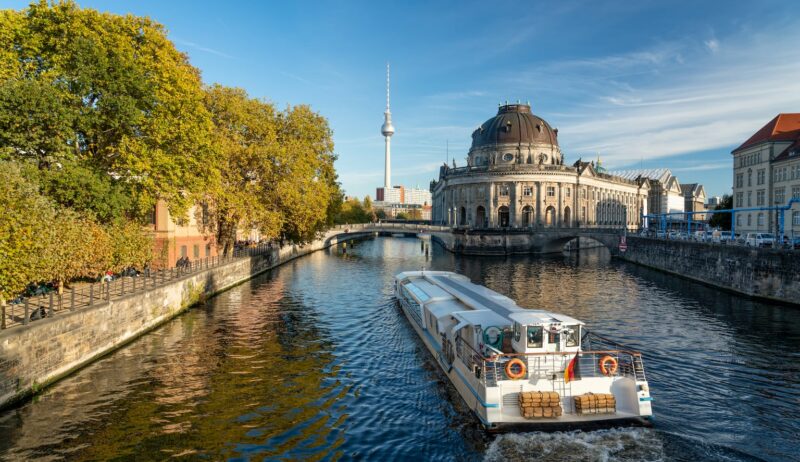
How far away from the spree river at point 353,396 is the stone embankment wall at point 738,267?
4015 mm

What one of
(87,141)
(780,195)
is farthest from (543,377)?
(780,195)

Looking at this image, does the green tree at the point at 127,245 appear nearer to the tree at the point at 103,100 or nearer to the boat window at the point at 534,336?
the tree at the point at 103,100

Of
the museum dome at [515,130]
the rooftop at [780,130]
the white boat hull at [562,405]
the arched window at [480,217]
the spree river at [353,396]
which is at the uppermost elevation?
the museum dome at [515,130]

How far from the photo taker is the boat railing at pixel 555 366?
723 inches

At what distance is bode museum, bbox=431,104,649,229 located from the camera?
115688 millimetres

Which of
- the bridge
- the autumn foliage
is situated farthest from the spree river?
the bridge

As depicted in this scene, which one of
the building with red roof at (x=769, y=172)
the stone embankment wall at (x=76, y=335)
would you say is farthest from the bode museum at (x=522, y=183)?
the stone embankment wall at (x=76, y=335)

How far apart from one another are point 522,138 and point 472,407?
115 metres

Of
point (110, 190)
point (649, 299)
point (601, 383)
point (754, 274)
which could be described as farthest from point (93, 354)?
point (754, 274)

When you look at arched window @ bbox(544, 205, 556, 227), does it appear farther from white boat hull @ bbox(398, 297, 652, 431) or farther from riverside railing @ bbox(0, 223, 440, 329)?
white boat hull @ bbox(398, 297, 652, 431)

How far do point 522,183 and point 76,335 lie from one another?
10325 cm

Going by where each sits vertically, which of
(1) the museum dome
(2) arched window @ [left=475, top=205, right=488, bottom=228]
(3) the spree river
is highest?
(1) the museum dome

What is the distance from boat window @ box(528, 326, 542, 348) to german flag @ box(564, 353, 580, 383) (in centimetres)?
133

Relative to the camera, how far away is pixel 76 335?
23859mm
